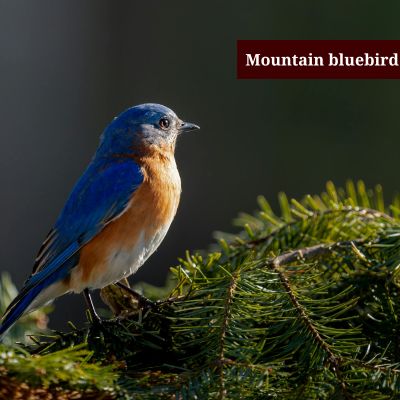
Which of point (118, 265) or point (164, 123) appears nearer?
point (118, 265)

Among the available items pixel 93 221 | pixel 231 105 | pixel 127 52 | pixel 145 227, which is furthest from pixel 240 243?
pixel 127 52

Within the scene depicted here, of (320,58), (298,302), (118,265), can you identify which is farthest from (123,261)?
(320,58)

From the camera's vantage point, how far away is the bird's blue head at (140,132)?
108 inches

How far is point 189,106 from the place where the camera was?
6.72 metres

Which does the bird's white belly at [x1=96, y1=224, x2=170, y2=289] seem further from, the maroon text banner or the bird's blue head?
the maroon text banner

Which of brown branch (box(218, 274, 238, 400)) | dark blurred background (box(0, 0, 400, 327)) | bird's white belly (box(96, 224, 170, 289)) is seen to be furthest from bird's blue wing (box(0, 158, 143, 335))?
dark blurred background (box(0, 0, 400, 327))

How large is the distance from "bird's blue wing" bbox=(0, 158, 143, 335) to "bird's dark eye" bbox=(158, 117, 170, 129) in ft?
0.95

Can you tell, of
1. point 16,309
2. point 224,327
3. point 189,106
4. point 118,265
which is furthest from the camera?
point 189,106

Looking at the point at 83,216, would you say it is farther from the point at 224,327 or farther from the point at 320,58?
the point at 320,58

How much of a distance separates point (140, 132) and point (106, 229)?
0.46 m

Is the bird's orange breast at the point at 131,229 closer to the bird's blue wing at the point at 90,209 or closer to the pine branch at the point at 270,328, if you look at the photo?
the bird's blue wing at the point at 90,209

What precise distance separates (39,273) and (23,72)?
18.3ft

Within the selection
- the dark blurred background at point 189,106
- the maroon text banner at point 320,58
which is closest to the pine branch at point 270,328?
the maroon text banner at point 320,58

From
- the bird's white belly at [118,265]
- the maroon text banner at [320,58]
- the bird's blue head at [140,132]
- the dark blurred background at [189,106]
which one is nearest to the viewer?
the bird's white belly at [118,265]
